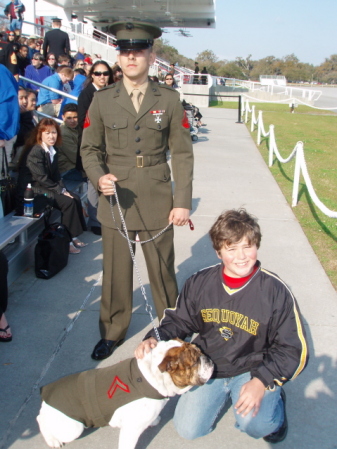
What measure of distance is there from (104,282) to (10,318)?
102 centimetres

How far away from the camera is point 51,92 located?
342 inches

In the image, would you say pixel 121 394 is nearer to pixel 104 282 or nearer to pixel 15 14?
pixel 104 282

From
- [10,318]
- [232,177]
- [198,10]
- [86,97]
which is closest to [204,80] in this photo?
[198,10]

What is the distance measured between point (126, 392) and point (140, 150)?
152cm

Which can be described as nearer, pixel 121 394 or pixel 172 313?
pixel 121 394

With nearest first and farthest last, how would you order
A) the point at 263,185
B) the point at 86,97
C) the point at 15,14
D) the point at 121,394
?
the point at 121,394
the point at 86,97
the point at 263,185
the point at 15,14

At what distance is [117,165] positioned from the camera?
3.10 meters

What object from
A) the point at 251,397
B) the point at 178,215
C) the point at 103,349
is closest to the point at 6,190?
the point at 103,349

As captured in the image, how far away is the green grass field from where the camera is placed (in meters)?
5.68

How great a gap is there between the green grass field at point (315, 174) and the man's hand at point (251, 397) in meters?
2.60

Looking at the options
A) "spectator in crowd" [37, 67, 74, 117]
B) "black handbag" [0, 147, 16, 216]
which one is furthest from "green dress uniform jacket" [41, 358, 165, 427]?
"spectator in crowd" [37, 67, 74, 117]

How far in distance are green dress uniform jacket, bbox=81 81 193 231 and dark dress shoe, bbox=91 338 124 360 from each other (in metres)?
0.90

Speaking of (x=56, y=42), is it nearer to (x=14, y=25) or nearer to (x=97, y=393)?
(x=14, y=25)

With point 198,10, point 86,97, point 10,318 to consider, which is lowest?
point 10,318
